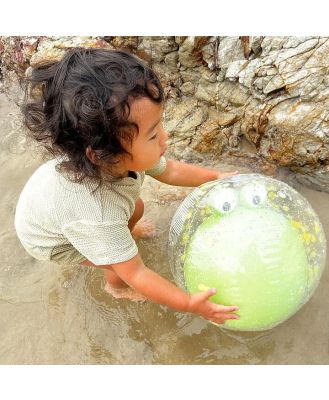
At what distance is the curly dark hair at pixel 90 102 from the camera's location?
77.0 inches

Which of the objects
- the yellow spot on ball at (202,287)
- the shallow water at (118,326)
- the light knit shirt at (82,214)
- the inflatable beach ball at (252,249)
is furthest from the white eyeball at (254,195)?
the shallow water at (118,326)

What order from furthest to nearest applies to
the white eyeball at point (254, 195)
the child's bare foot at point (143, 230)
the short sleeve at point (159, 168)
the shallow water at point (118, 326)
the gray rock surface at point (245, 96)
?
the child's bare foot at point (143, 230) < the gray rock surface at point (245, 96) < the short sleeve at point (159, 168) < the shallow water at point (118, 326) < the white eyeball at point (254, 195)

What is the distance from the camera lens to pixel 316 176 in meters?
3.16

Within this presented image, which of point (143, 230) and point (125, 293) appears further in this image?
point (143, 230)

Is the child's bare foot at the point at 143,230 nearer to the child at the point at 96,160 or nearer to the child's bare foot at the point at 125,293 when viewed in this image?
the child's bare foot at the point at 125,293

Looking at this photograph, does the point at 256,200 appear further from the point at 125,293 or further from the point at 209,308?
the point at 125,293

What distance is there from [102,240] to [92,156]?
426mm

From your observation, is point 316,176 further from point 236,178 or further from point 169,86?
point 169,86

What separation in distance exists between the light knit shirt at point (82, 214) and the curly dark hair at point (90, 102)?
0.12 metres

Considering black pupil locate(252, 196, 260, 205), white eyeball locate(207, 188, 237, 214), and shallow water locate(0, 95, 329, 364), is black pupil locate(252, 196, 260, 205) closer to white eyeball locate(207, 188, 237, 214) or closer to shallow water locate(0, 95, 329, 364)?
white eyeball locate(207, 188, 237, 214)

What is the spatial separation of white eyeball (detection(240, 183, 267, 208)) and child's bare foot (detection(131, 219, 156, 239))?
3.74 ft

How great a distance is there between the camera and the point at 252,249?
2.07 metres

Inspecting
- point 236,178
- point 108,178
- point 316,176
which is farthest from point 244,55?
point 108,178

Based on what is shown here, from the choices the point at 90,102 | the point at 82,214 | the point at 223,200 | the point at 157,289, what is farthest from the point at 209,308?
the point at 90,102
